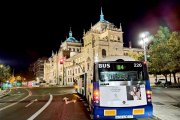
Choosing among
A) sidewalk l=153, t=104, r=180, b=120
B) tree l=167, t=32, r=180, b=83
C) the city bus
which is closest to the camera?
the city bus

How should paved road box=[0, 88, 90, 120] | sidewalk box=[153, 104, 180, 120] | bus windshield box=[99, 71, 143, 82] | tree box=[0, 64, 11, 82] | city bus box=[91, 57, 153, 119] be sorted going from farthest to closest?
tree box=[0, 64, 11, 82] < paved road box=[0, 88, 90, 120] < sidewalk box=[153, 104, 180, 120] < bus windshield box=[99, 71, 143, 82] < city bus box=[91, 57, 153, 119]

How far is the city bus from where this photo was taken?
8273 millimetres

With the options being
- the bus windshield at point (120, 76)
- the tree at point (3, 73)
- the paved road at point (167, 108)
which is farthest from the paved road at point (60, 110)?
the tree at point (3, 73)

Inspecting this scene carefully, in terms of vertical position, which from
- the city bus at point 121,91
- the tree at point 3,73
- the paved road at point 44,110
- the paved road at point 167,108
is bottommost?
the paved road at point 44,110

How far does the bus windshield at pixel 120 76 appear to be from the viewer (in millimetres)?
8578

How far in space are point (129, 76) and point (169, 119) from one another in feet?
8.07

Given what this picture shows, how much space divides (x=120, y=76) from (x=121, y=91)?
2.00ft

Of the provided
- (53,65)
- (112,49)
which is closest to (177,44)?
(112,49)

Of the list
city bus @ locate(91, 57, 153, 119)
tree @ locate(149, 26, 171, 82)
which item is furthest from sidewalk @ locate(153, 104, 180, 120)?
tree @ locate(149, 26, 171, 82)

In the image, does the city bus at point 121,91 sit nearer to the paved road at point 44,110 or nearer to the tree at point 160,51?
the paved road at point 44,110

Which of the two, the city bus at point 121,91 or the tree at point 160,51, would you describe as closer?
the city bus at point 121,91

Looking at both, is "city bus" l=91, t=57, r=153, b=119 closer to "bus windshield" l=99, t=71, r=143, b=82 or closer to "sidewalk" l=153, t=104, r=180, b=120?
"bus windshield" l=99, t=71, r=143, b=82

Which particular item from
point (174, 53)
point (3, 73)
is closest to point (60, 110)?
point (174, 53)

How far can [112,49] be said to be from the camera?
77.7 meters
